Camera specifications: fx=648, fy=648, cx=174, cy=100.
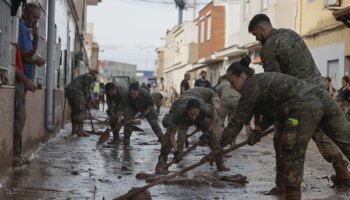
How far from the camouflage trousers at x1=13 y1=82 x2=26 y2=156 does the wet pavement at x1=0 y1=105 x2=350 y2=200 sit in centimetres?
32

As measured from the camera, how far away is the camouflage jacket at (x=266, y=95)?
6.09 metres

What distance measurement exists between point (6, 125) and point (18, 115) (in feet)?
2.09

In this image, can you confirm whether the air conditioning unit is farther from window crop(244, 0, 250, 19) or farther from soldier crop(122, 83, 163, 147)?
window crop(244, 0, 250, 19)

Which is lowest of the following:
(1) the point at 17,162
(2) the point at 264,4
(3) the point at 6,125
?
(1) the point at 17,162

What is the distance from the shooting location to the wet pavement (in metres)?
7.01

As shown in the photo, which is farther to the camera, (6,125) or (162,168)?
(162,168)

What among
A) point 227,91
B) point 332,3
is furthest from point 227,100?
point 332,3

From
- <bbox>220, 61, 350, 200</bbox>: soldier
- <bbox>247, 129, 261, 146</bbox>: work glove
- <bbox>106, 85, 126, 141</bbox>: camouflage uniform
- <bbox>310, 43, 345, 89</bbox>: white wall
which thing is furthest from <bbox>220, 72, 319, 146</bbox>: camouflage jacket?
<bbox>310, 43, 345, 89</bbox>: white wall

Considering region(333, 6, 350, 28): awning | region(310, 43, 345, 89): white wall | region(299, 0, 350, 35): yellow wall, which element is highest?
region(299, 0, 350, 35): yellow wall

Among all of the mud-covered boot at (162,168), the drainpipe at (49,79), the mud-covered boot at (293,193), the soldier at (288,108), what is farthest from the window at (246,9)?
the mud-covered boot at (293,193)

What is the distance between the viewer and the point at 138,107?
41.7 feet

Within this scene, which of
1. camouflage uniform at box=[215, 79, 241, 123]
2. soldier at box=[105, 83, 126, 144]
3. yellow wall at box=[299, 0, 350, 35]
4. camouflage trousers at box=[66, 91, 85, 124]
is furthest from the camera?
yellow wall at box=[299, 0, 350, 35]

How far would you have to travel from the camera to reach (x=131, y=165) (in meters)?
9.67

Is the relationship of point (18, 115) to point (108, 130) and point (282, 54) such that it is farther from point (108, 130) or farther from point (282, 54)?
point (108, 130)
